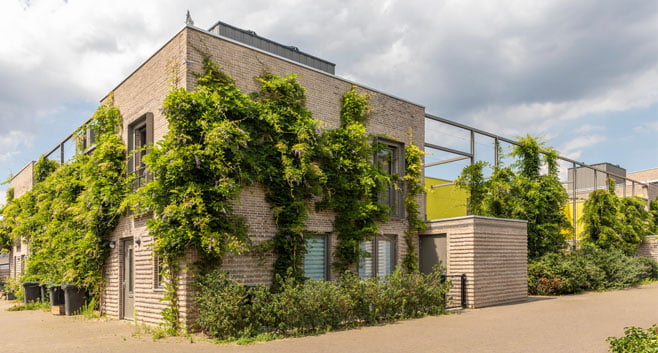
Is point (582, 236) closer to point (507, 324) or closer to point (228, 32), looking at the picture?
point (507, 324)

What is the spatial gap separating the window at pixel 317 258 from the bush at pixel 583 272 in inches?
326

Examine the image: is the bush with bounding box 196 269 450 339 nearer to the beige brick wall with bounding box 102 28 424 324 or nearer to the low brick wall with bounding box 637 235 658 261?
the beige brick wall with bounding box 102 28 424 324

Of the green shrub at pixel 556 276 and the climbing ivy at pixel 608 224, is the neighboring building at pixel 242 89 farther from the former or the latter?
the climbing ivy at pixel 608 224

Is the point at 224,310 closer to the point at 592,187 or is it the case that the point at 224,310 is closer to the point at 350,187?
the point at 350,187

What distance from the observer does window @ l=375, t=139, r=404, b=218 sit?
14750 mm

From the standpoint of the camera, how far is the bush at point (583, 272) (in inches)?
692

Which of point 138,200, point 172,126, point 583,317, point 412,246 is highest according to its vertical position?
point 172,126

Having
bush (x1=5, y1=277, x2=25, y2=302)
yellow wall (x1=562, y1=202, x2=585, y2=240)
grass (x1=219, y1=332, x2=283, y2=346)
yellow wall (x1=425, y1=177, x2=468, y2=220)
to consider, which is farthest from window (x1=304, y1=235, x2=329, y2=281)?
yellow wall (x1=562, y1=202, x2=585, y2=240)

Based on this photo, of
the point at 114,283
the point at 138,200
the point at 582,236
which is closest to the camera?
the point at 138,200

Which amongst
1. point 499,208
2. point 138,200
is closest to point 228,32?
point 138,200

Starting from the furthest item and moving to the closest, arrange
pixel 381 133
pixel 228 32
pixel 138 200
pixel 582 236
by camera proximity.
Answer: pixel 582 236 → pixel 228 32 → pixel 381 133 → pixel 138 200

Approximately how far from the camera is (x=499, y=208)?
19.1 meters

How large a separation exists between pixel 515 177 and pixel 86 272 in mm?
14833

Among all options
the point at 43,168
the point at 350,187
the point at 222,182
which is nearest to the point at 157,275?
the point at 222,182
